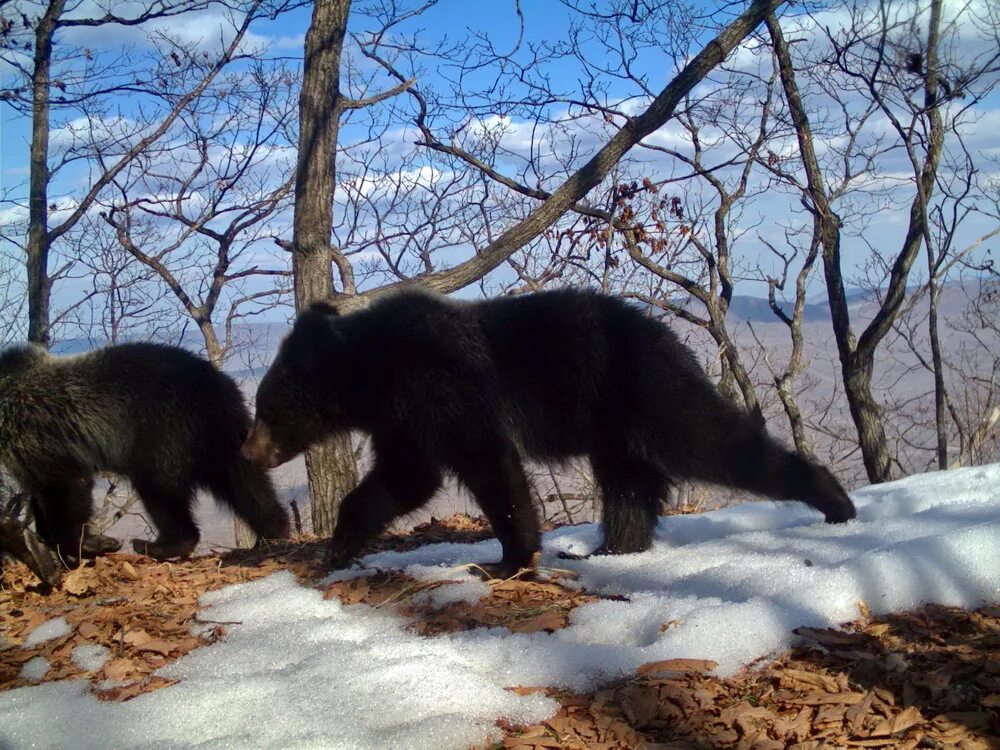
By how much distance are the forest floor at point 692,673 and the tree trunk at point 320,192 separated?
2.63 metres

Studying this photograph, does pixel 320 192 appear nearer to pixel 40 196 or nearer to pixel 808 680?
pixel 40 196

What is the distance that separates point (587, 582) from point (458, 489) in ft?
3.32

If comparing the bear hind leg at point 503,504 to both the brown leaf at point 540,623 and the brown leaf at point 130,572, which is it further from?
the brown leaf at point 130,572

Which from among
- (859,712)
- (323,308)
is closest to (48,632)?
(323,308)

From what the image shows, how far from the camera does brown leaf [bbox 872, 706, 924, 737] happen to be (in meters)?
2.45

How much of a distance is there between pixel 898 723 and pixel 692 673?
66cm

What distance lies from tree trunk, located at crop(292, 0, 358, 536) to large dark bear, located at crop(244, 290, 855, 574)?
72.6 inches

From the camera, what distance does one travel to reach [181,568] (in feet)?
17.4

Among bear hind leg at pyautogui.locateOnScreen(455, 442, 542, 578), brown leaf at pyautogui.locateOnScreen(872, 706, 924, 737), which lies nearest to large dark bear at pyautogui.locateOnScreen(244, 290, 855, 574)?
bear hind leg at pyautogui.locateOnScreen(455, 442, 542, 578)

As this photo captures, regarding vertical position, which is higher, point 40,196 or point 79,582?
point 40,196

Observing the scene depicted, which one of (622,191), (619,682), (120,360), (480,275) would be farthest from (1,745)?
(622,191)

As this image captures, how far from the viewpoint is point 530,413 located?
16.5 feet

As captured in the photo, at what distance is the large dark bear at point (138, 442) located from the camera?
6.34 m

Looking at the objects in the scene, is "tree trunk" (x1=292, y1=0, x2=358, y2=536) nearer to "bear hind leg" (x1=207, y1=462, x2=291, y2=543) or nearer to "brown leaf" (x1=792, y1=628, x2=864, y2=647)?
"bear hind leg" (x1=207, y1=462, x2=291, y2=543)
